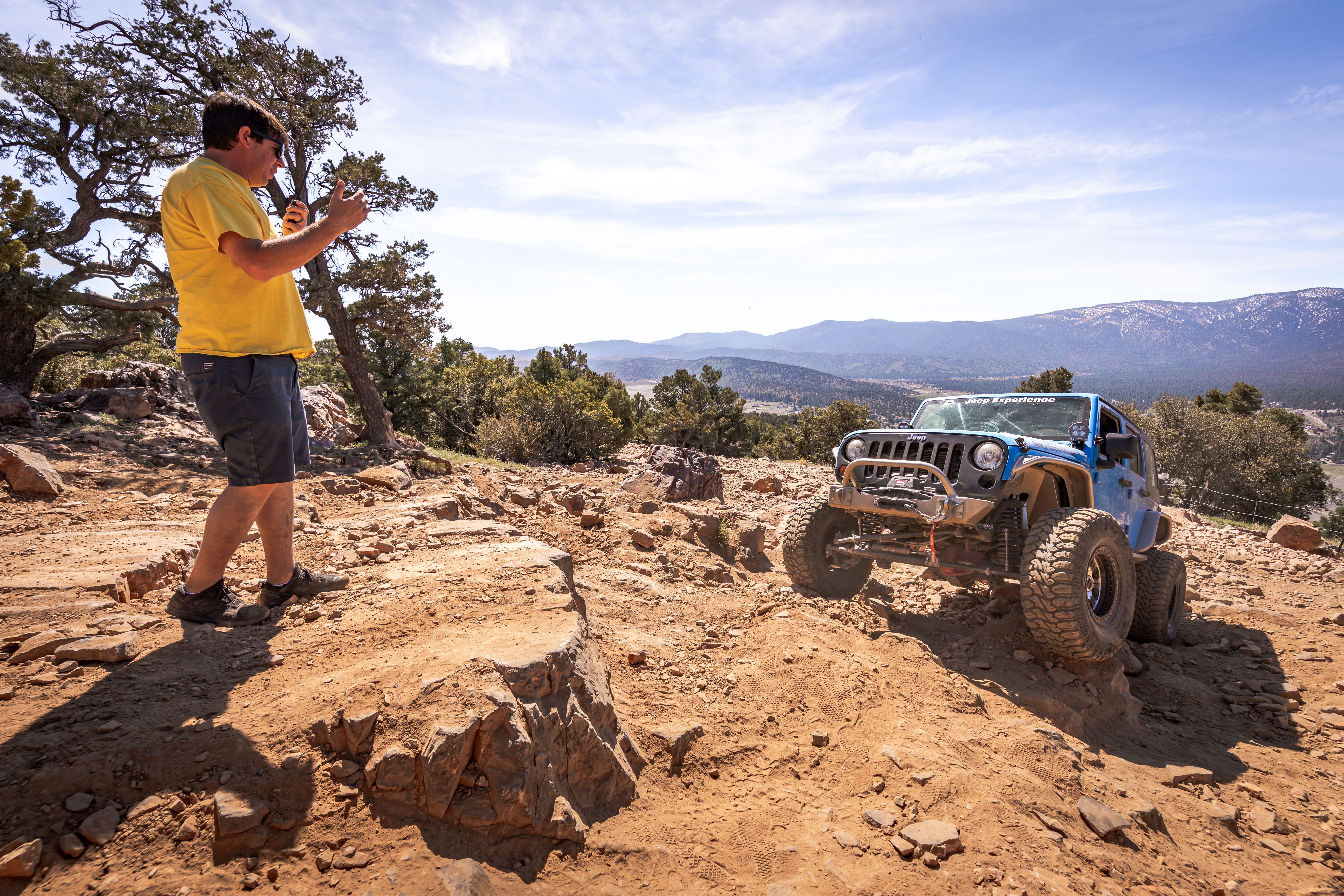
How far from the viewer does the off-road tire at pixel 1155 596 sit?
6.02m

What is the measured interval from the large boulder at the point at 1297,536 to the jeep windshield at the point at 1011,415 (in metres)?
8.60

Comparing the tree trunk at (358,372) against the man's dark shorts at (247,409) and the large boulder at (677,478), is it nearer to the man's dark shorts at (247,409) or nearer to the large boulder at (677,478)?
the large boulder at (677,478)

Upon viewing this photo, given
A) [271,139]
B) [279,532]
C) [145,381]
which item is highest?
[271,139]

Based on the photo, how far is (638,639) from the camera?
4.14 m

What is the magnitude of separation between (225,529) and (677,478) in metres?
6.60

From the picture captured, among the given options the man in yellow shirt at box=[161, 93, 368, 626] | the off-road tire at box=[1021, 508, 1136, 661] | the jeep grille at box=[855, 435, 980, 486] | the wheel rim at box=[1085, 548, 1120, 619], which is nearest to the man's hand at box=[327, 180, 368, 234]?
the man in yellow shirt at box=[161, 93, 368, 626]

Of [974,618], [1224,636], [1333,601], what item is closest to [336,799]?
[974,618]

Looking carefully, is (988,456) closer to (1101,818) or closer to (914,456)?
(914,456)

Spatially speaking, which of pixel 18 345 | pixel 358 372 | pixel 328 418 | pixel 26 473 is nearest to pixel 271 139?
pixel 26 473

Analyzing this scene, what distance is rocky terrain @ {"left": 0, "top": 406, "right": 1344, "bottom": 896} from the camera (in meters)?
2.04

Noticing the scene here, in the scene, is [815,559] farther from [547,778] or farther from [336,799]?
[336,799]

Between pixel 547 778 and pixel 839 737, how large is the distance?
178 cm

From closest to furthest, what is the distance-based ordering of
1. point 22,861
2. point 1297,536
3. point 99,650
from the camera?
point 22,861 < point 99,650 < point 1297,536

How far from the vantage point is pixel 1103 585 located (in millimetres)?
5090
